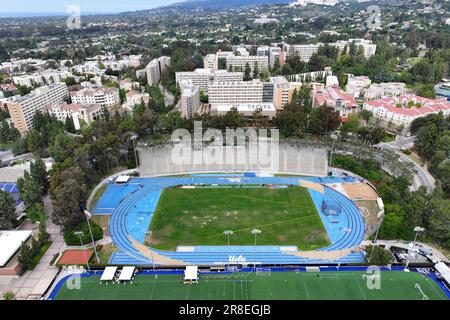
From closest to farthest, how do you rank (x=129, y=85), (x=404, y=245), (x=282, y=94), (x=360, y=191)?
(x=404, y=245), (x=360, y=191), (x=282, y=94), (x=129, y=85)

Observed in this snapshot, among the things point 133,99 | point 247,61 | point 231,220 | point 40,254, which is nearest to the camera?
point 40,254

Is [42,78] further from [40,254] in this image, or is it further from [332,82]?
[332,82]

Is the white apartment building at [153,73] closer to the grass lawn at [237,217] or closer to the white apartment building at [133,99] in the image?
the white apartment building at [133,99]

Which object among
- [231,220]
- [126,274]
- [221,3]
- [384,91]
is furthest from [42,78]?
[221,3]

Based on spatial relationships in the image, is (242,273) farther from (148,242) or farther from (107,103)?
(107,103)

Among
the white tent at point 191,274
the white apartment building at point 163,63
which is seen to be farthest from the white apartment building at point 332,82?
the white tent at point 191,274
